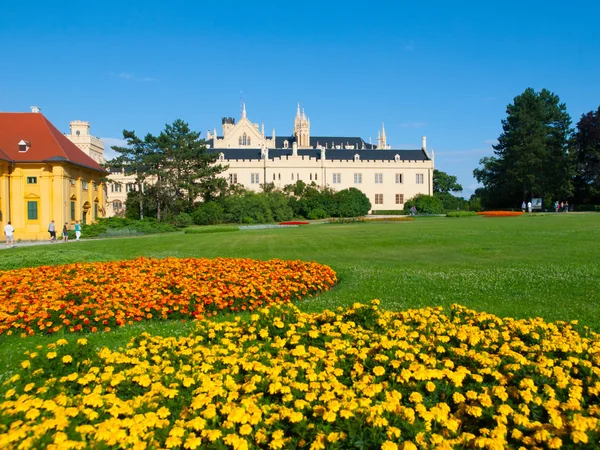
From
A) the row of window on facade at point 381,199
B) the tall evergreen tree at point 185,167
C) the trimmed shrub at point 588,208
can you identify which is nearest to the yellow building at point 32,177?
the tall evergreen tree at point 185,167

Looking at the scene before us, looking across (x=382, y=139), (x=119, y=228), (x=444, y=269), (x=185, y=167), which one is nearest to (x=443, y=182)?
(x=382, y=139)

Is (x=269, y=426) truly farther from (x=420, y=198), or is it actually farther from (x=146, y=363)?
(x=420, y=198)

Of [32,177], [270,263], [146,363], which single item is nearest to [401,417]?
[146,363]

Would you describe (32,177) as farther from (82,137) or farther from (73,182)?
(82,137)

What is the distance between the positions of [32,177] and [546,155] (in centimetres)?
5476

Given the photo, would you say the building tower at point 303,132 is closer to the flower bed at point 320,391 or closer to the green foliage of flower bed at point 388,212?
the green foliage of flower bed at point 388,212

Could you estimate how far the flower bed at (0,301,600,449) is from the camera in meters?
3.33

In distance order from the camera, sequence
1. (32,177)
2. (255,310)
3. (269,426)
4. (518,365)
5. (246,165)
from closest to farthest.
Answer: (269,426), (518,365), (255,310), (32,177), (246,165)

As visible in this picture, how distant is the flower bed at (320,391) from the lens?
3330 mm

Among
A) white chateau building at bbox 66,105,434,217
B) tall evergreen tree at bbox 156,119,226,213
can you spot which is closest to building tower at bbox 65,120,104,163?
white chateau building at bbox 66,105,434,217

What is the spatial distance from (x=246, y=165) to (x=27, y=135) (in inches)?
1618

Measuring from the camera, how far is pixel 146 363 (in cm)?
479

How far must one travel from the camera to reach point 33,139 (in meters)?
35.4

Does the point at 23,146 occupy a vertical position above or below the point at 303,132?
below
